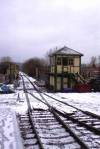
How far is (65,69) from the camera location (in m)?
43.0

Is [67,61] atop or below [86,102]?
atop

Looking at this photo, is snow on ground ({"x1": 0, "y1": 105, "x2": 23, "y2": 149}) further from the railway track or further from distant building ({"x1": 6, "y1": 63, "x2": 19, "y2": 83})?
distant building ({"x1": 6, "y1": 63, "x2": 19, "y2": 83})

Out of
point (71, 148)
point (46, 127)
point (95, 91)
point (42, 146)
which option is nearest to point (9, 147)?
point (42, 146)

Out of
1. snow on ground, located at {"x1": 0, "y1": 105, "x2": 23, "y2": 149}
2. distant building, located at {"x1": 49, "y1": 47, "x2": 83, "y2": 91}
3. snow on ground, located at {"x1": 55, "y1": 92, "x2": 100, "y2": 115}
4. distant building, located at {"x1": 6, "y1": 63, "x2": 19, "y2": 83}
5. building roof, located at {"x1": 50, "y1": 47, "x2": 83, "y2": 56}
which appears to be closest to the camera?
snow on ground, located at {"x1": 0, "y1": 105, "x2": 23, "y2": 149}

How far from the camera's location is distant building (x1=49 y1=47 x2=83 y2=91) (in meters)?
42.6

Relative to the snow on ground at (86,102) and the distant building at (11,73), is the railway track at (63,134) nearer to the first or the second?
the snow on ground at (86,102)

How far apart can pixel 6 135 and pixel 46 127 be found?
2145 millimetres

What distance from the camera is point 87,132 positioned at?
12141 mm

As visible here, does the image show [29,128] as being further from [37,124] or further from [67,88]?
[67,88]

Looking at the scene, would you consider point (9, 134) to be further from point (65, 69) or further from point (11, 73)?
point (11, 73)

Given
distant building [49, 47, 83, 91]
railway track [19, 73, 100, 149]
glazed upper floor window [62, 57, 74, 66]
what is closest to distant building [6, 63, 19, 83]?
distant building [49, 47, 83, 91]

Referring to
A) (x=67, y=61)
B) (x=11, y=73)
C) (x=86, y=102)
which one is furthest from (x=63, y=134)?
(x=11, y=73)

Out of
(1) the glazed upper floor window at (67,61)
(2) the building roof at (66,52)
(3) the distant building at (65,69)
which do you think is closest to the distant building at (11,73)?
(2) the building roof at (66,52)

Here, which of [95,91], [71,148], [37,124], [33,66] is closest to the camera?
[71,148]
